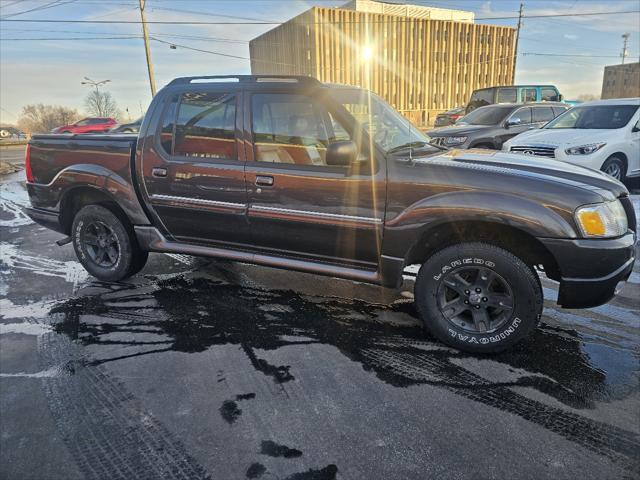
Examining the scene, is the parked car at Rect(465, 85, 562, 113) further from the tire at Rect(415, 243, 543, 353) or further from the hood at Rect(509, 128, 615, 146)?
the tire at Rect(415, 243, 543, 353)

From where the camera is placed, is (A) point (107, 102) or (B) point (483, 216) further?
(A) point (107, 102)

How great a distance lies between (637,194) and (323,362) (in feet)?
25.8

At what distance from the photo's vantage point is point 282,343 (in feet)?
10.2

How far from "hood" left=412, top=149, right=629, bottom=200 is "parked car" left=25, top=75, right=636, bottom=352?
18 mm

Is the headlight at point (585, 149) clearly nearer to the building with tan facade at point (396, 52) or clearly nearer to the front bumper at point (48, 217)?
the front bumper at point (48, 217)

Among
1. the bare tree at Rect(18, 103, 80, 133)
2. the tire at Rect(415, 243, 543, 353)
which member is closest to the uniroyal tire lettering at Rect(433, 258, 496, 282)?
the tire at Rect(415, 243, 543, 353)

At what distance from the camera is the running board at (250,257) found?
10.4ft

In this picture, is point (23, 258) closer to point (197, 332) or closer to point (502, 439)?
point (197, 332)

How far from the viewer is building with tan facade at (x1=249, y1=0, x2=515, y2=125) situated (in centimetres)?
4200

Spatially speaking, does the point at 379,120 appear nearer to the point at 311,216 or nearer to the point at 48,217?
the point at 311,216

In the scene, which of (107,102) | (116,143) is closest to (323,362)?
(116,143)

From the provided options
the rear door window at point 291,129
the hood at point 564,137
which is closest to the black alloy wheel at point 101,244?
the rear door window at point 291,129

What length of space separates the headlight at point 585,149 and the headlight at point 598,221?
5.49 meters

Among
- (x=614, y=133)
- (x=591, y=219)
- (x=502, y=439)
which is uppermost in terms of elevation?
(x=614, y=133)
